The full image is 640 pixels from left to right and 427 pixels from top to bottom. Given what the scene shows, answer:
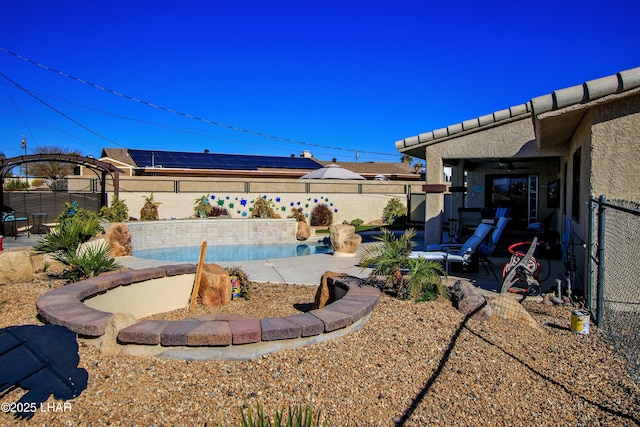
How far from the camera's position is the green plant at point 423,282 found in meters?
5.69

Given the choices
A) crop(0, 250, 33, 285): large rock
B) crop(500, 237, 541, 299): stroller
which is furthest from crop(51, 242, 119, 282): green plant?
crop(500, 237, 541, 299): stroller

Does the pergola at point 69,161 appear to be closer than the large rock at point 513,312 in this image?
No

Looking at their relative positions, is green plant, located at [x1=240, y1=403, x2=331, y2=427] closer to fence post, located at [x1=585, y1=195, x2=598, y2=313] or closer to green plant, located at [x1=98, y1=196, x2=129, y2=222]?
fence post, located at [x1=585, y1=195, x2=598, y2=313]

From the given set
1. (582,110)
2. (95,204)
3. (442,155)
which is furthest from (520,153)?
(95,204)

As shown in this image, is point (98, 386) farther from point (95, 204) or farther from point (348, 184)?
point (348, 184)

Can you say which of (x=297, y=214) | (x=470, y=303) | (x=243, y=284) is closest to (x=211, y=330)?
(x=470, y=303)

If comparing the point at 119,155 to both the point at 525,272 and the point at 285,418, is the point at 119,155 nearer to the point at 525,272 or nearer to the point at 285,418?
the point at 525,272

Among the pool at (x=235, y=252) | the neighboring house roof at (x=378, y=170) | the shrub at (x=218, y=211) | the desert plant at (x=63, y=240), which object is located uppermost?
the neighboring house roof at (x=378, y=170)

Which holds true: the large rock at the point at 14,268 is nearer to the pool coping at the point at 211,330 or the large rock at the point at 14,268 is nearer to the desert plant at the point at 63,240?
the desert plant at the point at 63,240

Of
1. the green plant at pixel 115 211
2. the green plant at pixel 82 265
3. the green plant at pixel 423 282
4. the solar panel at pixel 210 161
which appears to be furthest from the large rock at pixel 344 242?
the solar panel at pixel 210 161

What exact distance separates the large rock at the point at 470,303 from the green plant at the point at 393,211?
17.3 metres

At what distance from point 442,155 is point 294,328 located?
26.0 ft

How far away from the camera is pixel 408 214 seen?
71.5ft

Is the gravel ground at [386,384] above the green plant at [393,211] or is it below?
below
